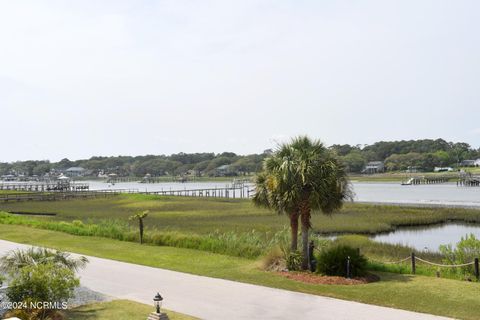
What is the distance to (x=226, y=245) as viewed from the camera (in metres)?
21.9

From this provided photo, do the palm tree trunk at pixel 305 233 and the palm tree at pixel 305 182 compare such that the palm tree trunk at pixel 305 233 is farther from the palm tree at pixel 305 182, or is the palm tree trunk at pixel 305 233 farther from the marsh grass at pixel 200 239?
the marsh grass at pixel 200 239

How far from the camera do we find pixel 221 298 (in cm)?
1364

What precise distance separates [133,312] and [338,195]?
28.0ft

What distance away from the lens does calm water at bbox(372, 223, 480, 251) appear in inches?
1427

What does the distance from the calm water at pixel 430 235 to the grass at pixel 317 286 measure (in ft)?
61.6

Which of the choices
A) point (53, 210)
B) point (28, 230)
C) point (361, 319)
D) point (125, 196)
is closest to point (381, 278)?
point (361, 319)

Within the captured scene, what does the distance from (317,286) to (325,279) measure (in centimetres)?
89

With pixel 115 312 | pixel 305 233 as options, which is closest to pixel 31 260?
pixel 115 312

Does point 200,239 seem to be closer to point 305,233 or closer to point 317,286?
point 305,233

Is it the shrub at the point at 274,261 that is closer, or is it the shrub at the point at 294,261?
the shrub at the point at 294,261

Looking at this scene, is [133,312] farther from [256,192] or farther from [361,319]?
[256,192]

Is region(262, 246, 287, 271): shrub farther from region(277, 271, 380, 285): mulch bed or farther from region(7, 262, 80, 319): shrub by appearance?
region(7, 262, 80, 319): shrub

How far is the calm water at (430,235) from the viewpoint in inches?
1427

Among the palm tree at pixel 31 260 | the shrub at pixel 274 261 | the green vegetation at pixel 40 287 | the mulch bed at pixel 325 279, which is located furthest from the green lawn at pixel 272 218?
the green vegetation at pixel 40 287
